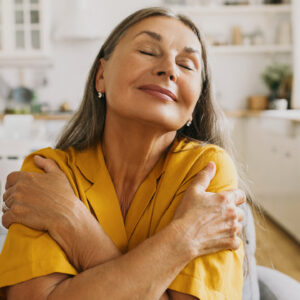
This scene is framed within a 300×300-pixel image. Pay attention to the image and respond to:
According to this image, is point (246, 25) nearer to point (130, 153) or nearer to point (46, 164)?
point (130, 153)

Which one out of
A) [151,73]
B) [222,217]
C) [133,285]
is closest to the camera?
[133,285]

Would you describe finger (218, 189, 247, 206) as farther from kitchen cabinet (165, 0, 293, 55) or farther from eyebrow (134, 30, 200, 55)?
kitchen cabinet (165, 0, 293, 55)

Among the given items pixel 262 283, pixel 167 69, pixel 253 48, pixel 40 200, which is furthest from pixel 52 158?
pixel 253 48

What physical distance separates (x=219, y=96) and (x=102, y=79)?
159 inches

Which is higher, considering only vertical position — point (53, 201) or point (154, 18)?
point (154, 18)

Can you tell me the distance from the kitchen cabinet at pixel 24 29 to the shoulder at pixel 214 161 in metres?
4.19

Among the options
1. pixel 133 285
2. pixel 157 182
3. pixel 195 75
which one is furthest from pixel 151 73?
pixel 133 285

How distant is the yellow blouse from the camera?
0.83m

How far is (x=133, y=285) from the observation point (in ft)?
2.57

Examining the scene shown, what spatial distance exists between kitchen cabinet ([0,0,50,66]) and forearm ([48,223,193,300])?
14.5 ft

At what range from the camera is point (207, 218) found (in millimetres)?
875

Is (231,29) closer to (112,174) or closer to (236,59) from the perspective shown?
(236,59)

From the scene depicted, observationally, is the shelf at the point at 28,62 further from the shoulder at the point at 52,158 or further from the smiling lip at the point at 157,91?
the smiling lip at the point at 157,91

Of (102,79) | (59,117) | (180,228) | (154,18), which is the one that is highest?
(154,18)
